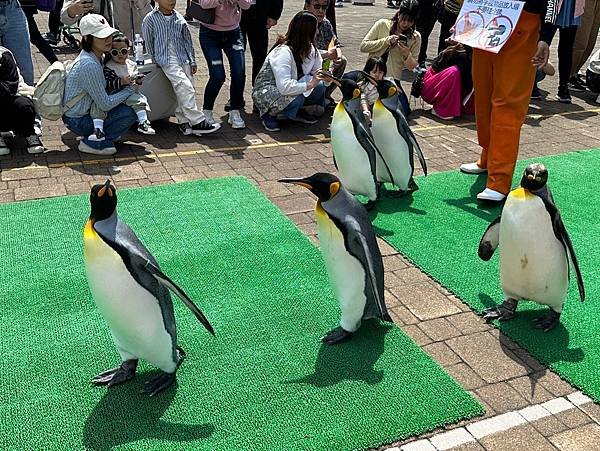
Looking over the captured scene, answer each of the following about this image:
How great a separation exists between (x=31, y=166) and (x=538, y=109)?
20.4ft

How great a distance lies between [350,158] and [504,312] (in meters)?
1.61

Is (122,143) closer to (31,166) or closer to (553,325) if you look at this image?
(31,166)

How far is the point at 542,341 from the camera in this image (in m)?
3.14

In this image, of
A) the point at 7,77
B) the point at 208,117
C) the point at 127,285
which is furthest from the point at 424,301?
the point at 7,77

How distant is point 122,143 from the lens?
20.2 feet

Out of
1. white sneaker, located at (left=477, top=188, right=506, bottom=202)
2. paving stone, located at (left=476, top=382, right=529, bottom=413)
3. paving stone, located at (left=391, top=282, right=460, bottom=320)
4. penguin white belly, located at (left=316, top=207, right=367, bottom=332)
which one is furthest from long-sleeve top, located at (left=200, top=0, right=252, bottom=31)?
paving stone, located at (left=476, top=382, right=529, bottom=413)

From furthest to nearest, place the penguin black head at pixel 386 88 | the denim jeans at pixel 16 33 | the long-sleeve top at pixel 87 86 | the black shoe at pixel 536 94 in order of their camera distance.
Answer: the black shoe at pixel 536 94 < the denim jeans at pixel 16 33 < the long-sleeve top at pixel 87 86 < the penguin black head at pixel 386 88

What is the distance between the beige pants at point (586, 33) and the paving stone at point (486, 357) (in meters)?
6.71

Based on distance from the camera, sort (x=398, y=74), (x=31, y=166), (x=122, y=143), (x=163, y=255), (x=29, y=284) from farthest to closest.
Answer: (x=398, y=74) < (x=122, y=143) < (x=31, y=166) < (x=163, y=255) < (x=29, y=284)

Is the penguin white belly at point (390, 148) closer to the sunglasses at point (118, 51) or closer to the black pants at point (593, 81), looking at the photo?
the sunglasses at point (118, 51)

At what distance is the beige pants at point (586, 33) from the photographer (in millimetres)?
8289

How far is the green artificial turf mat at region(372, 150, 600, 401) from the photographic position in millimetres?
3092

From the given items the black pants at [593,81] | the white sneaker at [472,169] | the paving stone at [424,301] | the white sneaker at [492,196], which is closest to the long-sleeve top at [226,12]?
the white sneaker at [472,169]

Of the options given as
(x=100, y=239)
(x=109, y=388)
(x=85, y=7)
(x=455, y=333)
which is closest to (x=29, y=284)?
(x=109, y=388)
